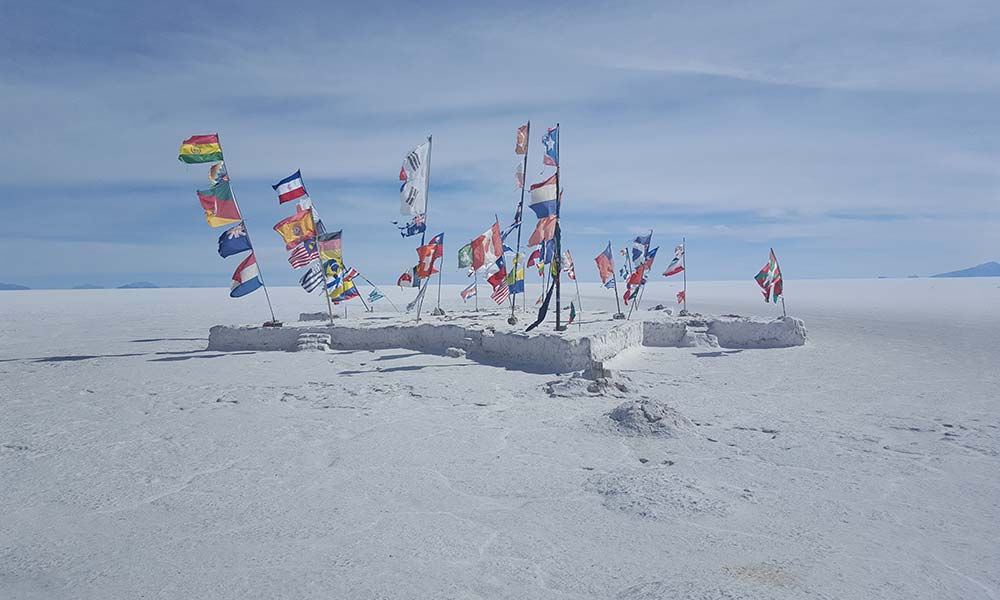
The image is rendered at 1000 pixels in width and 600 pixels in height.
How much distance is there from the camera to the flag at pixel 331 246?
16688mm

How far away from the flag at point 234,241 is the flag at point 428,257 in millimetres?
4182

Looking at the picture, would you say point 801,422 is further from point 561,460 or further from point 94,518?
point 94,518

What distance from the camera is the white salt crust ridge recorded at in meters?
12.9

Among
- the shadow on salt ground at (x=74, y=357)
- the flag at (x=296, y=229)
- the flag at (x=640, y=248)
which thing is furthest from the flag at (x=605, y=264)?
the shadow on salt ground at (x=74, y=357)

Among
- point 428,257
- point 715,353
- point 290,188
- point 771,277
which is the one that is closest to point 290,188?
point 290,188

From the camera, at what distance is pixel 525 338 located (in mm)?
13398

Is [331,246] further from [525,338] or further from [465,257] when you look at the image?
[525,338]

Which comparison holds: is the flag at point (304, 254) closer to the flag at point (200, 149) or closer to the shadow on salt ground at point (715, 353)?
the flag at point (200, 149)

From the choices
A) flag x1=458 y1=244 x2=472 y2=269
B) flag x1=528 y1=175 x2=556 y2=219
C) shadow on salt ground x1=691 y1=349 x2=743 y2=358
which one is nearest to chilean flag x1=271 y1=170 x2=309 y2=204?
flag x1=458 y1=244 x2=472 y2=269

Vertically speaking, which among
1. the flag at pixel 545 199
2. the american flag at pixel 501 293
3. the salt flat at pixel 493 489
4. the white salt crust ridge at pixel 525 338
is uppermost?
the flag at pixel 545 199

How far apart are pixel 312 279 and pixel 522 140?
651cm

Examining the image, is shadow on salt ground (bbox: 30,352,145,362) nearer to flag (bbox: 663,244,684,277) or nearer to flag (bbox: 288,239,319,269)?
flag (bbox: 288,239,319,269)

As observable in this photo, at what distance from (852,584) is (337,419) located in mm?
6293

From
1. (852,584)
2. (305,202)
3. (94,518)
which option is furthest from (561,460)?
(305,202)
